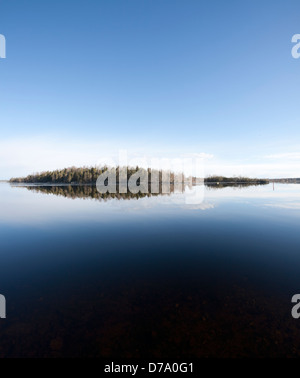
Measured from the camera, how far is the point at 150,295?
22.4 ft

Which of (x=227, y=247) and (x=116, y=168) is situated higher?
(x=116, y=168)

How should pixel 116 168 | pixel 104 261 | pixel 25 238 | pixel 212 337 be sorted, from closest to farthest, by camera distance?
pixel 212 337, pixel 104 261, pixel 25 238, pixel 116 168

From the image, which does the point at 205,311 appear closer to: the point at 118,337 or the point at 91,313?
the point at 118,337

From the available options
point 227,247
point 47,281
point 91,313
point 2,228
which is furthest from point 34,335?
point 2,228

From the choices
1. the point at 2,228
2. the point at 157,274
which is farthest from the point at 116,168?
the point at 157,274

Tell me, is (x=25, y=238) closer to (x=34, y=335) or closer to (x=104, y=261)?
(x=104, y=261)

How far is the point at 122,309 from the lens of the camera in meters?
6.07

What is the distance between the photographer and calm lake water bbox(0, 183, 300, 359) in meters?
4.75

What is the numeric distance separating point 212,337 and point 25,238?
49.2 feet

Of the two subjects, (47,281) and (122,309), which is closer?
(122,309)

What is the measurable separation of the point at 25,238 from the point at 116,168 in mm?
163320

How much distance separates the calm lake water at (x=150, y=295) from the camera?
4.75 m
